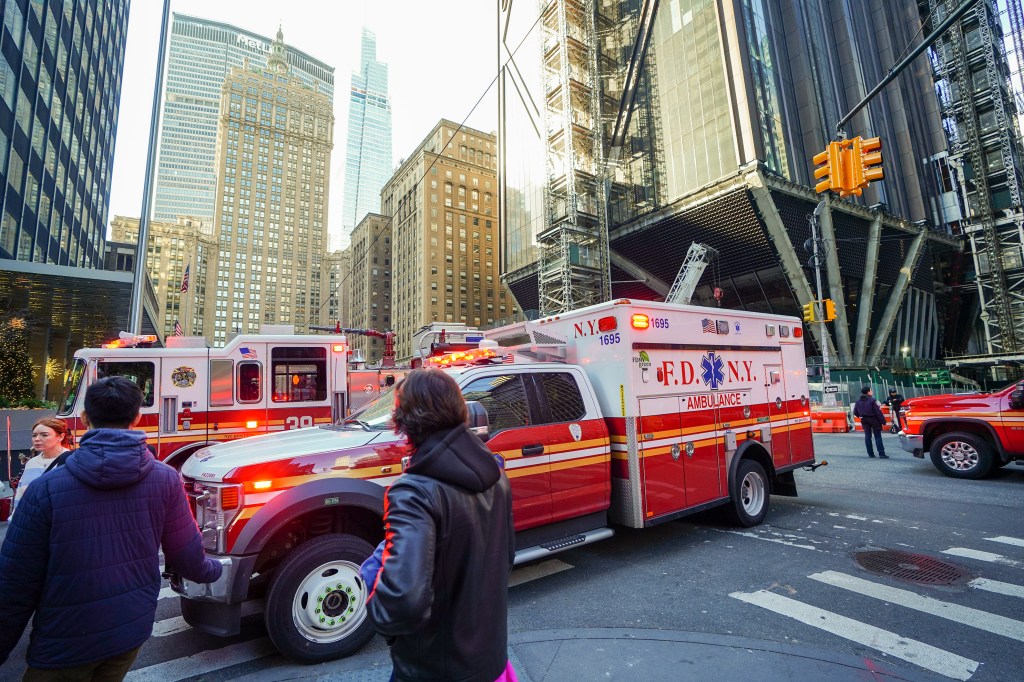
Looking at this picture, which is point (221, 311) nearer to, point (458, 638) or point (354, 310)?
point (354, 310)

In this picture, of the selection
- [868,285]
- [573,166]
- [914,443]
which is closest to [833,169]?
[914,443]

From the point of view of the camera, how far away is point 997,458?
29.9 feet

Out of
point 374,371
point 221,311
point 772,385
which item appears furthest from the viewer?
point 221,311

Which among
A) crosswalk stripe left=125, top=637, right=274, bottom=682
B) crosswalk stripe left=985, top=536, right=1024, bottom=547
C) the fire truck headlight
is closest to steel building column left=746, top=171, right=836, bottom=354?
crosswalk stripe left=985, top=536, right=1024, bottom=547

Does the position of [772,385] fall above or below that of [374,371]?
below

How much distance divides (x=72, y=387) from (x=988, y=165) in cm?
6023

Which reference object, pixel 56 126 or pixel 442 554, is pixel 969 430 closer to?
pixel 442 554

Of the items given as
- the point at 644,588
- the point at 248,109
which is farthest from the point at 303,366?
the point at 248,109

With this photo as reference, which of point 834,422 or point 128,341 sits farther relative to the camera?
point 834,422

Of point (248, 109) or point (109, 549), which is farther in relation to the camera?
point (248, 109)

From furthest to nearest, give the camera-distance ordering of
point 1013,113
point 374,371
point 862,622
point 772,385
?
point 1013,113 < point 374,371 < point 772,385 < point 862,622

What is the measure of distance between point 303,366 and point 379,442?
6978 mm

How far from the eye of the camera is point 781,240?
34312mm

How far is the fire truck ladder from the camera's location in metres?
40.0
